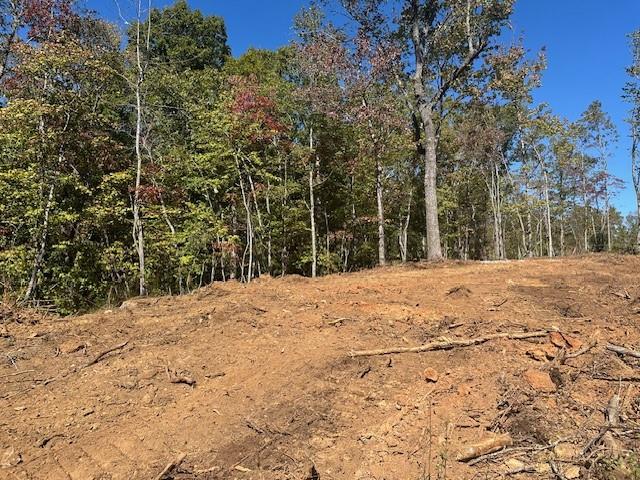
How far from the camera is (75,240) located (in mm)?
10688

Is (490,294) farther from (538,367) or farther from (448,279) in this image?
(538,367)

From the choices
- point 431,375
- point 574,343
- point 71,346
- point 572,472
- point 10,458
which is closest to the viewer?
point 572,472

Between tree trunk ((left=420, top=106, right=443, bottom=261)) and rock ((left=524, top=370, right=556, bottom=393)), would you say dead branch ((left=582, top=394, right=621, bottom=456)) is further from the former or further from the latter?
tree trunk ((left=420, top=106, right=443, bottom=261))

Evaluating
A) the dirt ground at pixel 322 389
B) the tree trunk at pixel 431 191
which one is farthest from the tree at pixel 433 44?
the dirt ground at pixel 322 389

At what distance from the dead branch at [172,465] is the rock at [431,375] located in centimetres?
199

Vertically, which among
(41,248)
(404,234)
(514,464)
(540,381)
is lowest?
(514,464)

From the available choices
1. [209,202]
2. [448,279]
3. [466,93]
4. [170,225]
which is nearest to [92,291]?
[170,225]

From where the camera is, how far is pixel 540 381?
3621 millimetres

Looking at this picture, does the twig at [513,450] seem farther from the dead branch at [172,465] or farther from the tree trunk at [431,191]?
the tree trunk at [431,191]

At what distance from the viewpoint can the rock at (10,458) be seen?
10.1 feet

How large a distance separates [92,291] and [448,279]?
8.49 meters

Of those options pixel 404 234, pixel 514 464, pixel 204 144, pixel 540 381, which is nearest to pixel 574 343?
pixel 540 381

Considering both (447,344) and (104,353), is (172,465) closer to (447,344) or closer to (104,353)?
(104,353)

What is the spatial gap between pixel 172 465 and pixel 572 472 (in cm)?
243
